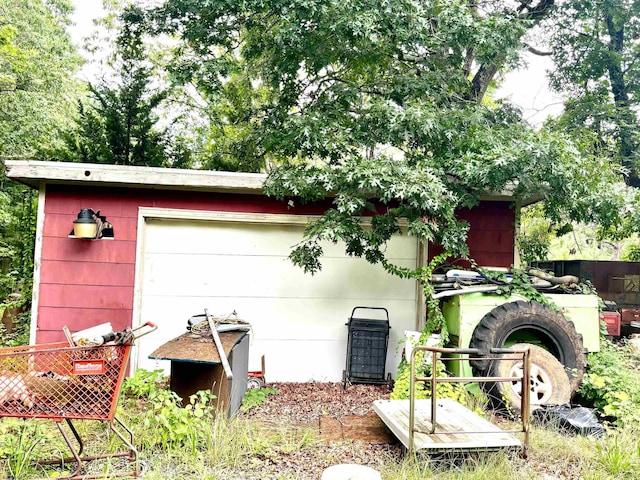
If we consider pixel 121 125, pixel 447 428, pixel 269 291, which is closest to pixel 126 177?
pixel 269 291

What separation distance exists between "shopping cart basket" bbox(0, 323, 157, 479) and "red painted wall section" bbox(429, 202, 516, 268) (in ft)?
13.3

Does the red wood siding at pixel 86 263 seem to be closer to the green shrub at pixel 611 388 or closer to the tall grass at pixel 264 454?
the tall grass at pixel 264 454

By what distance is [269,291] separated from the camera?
5367mm

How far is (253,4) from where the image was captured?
4590mm

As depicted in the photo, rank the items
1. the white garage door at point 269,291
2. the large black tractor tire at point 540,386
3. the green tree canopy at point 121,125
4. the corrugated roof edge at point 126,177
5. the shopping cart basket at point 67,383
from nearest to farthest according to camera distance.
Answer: the shopping cart basket at point 67,383 → the large black tractor tire at point 540,386 → the corrugated roof edge at point 126,177 → the white garage door at point 269,291 → the green tree canopy at point 121,125

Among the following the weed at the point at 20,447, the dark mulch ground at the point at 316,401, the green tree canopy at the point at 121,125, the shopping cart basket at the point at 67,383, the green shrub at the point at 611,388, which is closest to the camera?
the shopping cart basket at the point at 67,383

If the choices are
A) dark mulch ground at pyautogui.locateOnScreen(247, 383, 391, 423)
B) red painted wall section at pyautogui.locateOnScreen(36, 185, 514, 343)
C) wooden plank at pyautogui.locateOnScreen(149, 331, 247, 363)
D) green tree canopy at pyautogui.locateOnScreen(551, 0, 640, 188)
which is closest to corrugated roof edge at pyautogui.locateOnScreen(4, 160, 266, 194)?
red painted wall section at pyautogui.locateOnScreen(36, 185, 514, 343)

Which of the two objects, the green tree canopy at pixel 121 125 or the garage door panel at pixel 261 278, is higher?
the green tree canopy at pixel 121 125

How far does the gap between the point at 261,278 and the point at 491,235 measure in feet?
9.43

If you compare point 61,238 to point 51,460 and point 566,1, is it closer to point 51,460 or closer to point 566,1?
point 51,460

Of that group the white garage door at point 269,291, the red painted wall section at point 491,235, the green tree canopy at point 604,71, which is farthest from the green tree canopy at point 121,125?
the green tree canopy at point 604,71

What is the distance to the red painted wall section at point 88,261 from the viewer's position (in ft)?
16.4

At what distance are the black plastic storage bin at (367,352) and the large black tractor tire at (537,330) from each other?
3.48ft

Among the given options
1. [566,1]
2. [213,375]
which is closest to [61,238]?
[213,375]
